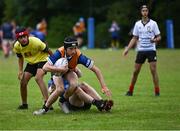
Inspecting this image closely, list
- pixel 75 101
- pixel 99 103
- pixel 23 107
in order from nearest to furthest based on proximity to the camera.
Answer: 1. pixel 99 103
2. pixel 75 101
3. pixel 23 107

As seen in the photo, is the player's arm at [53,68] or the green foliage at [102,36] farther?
the green foliage at [102,36]

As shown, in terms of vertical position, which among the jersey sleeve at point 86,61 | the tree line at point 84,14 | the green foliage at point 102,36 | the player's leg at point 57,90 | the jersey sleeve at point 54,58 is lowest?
the green foliage at point 102,36

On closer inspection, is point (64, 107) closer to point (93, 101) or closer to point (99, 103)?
point (93, 101)

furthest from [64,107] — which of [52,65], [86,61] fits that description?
[86,61]

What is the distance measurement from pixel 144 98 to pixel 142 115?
335 cm

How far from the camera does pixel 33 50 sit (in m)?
13.6

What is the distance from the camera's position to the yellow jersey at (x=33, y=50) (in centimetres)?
1352

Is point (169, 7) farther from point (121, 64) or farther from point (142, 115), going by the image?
point (142, 115)

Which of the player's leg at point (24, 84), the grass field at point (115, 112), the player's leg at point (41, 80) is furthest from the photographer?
the player's leg at point (24, 84)

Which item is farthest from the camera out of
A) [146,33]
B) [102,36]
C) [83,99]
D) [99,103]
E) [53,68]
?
[102,36]

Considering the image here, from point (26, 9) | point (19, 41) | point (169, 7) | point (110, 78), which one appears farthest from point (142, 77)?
point (26, 9)

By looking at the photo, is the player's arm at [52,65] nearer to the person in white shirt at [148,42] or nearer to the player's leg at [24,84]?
the player's leg at [24,84]

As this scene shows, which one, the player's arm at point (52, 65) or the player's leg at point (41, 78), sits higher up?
the player's arm at point (52, 65)

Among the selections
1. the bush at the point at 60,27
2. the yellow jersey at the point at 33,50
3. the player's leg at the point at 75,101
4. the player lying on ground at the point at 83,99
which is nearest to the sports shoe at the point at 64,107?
the player lying on ground at the point at 83,99
